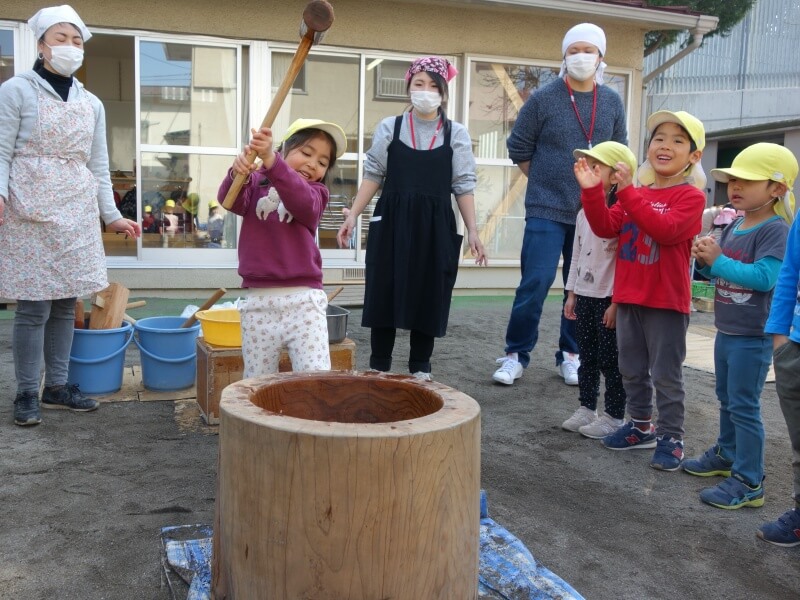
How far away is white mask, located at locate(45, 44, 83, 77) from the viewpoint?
3.34m

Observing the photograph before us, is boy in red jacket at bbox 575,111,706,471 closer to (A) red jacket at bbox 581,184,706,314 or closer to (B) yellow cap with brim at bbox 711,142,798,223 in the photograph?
(A) red jacket at bbox 581,184,706,314

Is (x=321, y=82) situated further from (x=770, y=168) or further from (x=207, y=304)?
(x=770, y=168)

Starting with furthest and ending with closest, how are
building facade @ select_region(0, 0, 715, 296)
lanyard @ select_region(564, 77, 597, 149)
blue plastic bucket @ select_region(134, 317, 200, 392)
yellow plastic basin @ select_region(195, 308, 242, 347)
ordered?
building facade @ select_region(0, 0, 715, 296) < lanyard @ select_region(564, 77, 597, 149) < blue plastic bucket @ select_region(134, 317, 200, 392) < yellow plastic basin @ select_region(195, 308, 242, 347)

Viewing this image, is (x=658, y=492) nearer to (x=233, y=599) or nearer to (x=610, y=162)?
Answer: (x=610, y=162)

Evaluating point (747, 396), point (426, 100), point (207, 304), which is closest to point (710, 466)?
point (747, 396)

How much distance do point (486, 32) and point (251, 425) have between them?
7.15 m

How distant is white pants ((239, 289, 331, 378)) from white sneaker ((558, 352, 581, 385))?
2.21m

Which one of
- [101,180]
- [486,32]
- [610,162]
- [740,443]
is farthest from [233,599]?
[486,32]

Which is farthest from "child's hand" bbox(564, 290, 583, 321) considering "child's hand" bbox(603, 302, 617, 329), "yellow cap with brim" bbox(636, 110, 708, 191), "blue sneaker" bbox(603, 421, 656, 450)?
"yellow cap with brim" bbox(636, 110, 708, 191)

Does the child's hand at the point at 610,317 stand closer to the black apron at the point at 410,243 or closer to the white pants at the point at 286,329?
the black apron at the point at 410,243

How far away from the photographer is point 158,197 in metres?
7.42

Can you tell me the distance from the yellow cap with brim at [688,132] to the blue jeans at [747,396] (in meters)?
0.69

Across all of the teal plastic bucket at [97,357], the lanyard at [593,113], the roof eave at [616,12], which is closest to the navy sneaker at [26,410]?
the teal plastic bucket at [97,357]

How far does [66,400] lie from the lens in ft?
12.0
